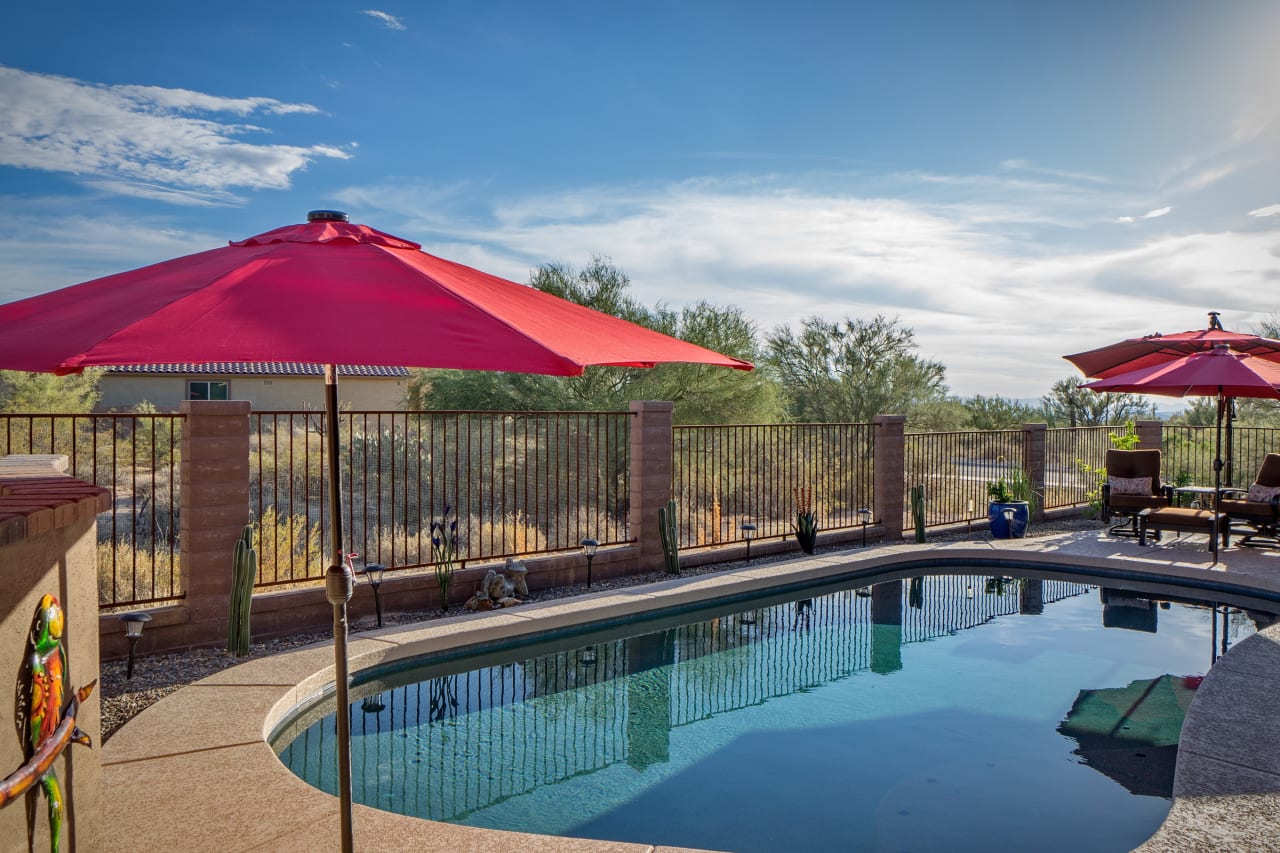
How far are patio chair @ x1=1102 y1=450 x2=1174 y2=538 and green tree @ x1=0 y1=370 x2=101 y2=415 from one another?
16.2 meters

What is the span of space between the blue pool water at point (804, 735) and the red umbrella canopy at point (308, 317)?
109 inches

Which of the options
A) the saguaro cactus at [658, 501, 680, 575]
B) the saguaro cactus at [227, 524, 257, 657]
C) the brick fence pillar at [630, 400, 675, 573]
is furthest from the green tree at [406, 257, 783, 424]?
the saguaro cactus at [227, 524, 257, 657]

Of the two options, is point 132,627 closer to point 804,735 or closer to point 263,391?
point 804,735

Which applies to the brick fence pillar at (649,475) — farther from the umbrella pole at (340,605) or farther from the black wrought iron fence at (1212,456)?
the black wrought iron fence at (1212,456)

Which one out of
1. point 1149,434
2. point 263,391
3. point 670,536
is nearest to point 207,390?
point 263,391

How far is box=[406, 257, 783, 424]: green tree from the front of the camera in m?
15.7

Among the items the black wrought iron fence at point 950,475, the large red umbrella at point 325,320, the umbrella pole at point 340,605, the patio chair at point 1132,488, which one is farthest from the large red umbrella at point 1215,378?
the umbrella pole at point 340,605

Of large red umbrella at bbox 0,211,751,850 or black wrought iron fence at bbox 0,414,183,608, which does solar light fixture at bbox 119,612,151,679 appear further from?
large red umbrella at bbox 0,211,751,850

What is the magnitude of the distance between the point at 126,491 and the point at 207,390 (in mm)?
12719

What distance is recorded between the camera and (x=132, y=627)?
5391 mm

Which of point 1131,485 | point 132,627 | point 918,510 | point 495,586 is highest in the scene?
point 1131,485

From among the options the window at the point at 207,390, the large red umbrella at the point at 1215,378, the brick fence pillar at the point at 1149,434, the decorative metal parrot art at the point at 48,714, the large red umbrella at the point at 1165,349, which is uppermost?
the window at the point at 207,390

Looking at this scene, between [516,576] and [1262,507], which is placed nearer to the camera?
[516,576]

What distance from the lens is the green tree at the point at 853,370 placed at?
22.5m
